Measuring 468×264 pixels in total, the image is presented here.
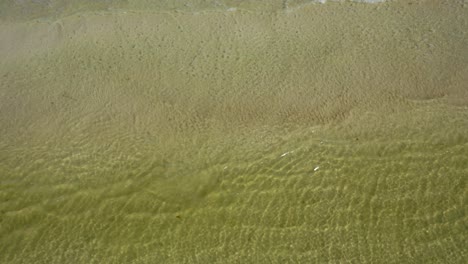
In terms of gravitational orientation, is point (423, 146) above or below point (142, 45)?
below

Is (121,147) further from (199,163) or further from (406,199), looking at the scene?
(406,199)

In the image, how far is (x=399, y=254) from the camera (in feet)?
10.7

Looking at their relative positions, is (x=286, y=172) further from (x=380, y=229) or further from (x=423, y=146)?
(x=423, y=146)

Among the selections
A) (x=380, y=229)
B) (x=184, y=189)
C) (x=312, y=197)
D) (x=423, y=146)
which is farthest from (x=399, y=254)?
(x=184, y=189)

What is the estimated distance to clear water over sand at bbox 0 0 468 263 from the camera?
134 inches

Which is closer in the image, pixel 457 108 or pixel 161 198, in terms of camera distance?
pixel 161 198

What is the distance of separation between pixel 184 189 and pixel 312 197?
3.10 ft

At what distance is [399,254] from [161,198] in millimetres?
1700

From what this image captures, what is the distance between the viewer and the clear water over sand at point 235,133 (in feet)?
11.2

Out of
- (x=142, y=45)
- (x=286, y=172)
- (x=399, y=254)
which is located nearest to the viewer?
(x=399, y=254)

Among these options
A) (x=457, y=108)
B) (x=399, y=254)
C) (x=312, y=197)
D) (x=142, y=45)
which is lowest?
(x=399, y=254)

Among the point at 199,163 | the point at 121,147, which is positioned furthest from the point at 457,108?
the point at 121,147

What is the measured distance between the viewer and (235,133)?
405 centimetres

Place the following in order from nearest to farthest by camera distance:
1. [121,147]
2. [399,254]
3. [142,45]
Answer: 1. [399,254]
2. [121,147]
3. [142,45]
